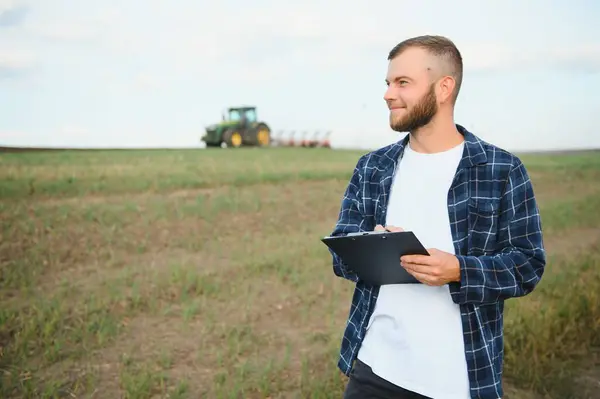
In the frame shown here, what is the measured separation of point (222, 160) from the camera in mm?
10812

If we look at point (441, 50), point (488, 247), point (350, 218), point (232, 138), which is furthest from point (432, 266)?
point (232, 138)

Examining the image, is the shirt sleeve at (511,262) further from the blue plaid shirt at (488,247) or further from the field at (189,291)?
the field at (189,291)

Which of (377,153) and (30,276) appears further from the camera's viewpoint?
(30,276)

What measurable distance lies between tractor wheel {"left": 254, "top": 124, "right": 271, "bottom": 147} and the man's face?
16.1m

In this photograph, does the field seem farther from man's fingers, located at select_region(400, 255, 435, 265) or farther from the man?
man's fingers, located at select_region(400, 255, 435, 265)

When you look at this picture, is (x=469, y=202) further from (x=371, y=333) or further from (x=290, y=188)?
(x=290, y=188)

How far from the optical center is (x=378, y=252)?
5.87 feet

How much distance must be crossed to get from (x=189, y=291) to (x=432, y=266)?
4.26 meters

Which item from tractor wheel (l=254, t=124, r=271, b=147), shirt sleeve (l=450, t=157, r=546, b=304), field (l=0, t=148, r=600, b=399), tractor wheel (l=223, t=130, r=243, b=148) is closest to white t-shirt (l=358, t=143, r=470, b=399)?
shirt sleeve (l=450, t=157, r=546, b=304)

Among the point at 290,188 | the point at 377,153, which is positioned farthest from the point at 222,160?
the point at 377,153

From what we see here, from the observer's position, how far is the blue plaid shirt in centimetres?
181

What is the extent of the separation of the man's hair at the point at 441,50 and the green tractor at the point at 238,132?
1580cm

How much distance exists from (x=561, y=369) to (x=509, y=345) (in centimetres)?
38

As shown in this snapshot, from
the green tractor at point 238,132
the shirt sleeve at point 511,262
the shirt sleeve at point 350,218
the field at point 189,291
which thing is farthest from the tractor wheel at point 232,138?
the shirt sleeve at point 511,262
